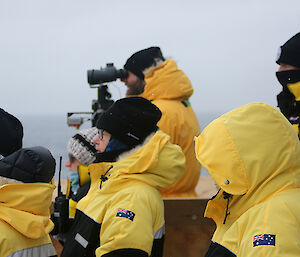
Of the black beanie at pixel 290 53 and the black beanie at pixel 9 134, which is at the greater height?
the black beanie at pixel 290 53

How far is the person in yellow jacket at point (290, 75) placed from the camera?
226 centimetres

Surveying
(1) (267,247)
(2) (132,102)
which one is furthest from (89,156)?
(1) (267,247)

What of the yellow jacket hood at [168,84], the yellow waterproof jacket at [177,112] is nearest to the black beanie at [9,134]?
the yellow waterproof jacket at [177,112]

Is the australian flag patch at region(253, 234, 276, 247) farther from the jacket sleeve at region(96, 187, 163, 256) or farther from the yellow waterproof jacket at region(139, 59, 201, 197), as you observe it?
the yellow waterproof jacket at region(139, 59, 201, 197)

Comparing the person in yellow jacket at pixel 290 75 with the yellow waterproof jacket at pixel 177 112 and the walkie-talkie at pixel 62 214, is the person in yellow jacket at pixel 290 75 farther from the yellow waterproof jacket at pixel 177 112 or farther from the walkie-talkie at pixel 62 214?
the walkie-talkie at pixel 62 214

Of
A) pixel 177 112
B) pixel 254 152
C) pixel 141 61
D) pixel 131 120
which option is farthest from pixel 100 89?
pixel 254 152

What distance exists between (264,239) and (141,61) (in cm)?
238

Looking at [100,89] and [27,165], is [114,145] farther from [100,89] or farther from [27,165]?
[100,89]

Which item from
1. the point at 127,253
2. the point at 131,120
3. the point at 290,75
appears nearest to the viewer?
the point at 127,253

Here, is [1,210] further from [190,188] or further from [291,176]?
[190,188]

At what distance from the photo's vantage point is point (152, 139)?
6.14 feet

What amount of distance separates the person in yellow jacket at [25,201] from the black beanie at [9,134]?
0.22m

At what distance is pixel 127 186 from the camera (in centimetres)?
177

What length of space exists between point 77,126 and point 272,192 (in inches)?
90.3
